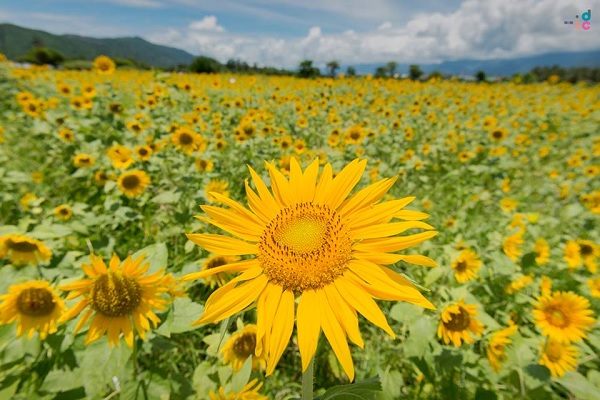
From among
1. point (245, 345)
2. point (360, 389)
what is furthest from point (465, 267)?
point (360, 389)

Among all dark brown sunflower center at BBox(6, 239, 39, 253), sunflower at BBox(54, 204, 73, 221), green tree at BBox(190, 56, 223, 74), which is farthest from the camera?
green tree at BBox(190, 56, 223, 74)

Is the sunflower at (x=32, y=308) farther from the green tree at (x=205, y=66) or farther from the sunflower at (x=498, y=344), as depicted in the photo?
the green tree at (x=205, y=66)

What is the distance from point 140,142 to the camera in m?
4.64

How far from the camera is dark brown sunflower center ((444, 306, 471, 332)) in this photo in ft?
6.19

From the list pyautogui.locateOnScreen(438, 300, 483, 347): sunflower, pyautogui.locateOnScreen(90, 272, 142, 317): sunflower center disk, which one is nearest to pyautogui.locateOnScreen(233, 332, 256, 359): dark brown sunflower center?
pyautogui.locateOnScreen(90, 272, 142, 317): sunflower center disk

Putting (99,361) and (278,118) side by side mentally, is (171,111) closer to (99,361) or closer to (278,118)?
(278,118)

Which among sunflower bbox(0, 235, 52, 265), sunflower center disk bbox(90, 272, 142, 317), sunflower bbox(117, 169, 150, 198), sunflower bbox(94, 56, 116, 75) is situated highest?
sunflower bbox(94, 56, 116, 75)

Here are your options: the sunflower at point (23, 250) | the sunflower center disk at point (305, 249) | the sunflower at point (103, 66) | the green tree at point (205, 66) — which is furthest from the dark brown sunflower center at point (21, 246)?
the green tree at point (205, 66)

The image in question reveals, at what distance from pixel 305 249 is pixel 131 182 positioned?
286 cm

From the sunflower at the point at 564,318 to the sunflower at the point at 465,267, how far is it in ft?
1.59

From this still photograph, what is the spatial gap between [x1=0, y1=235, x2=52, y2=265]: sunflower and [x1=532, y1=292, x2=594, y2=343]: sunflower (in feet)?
9.42

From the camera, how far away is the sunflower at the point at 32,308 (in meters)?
1.52

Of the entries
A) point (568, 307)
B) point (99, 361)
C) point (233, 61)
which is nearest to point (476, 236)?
point (568, 307)

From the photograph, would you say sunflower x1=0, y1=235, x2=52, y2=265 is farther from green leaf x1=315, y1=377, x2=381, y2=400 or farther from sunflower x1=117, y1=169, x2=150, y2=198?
green leaf x1=315, y1=377, x2=381, y2=400
